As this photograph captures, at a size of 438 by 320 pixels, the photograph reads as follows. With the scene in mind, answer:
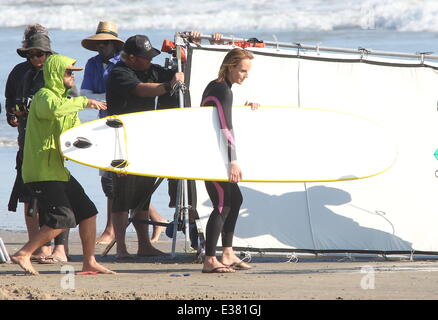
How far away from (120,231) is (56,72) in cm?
159

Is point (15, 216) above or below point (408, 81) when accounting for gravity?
below

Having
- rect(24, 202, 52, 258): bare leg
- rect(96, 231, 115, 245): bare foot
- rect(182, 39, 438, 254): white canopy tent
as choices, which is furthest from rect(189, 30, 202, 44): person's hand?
rect(96, 231, 115, 245): bare foot

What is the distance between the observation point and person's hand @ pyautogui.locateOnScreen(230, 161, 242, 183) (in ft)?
21.5

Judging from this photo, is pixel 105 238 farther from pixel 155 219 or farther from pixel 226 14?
pixel 226 14

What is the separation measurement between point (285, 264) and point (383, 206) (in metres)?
0.88

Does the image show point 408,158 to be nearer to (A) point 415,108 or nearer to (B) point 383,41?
(A) point 415,108

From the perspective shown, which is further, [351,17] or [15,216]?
[351,17]

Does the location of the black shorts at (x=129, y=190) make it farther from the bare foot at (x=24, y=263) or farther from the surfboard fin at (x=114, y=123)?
the bare foot at (x=24, y=263)

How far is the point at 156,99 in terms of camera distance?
316 inches

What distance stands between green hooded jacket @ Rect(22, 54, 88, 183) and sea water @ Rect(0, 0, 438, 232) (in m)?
16.0

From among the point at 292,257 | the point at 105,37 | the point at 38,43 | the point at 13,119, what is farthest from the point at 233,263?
the point at 105,37

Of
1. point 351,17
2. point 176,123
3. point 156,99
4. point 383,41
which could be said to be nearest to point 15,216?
point 156,99

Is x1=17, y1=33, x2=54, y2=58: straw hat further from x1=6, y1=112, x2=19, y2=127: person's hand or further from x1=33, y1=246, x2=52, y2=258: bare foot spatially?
x1=33, y1=246, x2=52, y2=258: bare foot

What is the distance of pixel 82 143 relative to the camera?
662 centimetres
